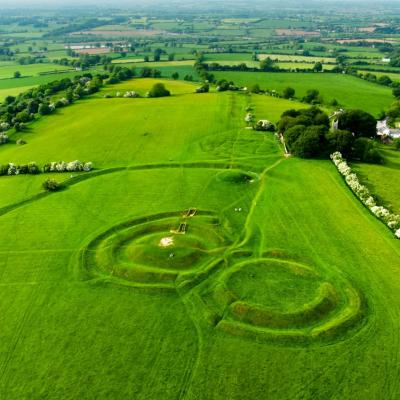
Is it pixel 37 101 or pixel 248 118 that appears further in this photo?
pixel 37 101

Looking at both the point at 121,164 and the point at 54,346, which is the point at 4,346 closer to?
the point at 54,346

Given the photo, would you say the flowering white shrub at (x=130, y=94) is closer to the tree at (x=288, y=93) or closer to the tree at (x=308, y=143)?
the tree at (x=288, y=93)

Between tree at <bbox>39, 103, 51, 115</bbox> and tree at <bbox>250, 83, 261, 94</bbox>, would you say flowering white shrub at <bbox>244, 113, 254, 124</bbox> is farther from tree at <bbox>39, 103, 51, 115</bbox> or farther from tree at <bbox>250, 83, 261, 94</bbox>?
tree at <bbox>39, 103, 51, 115</bbox>

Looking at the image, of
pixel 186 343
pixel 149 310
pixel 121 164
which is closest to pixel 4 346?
pixel 149 310

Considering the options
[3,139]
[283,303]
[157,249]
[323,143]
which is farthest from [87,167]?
[283,303]

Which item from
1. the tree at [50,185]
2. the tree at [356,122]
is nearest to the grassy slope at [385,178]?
the tree at [356,122]

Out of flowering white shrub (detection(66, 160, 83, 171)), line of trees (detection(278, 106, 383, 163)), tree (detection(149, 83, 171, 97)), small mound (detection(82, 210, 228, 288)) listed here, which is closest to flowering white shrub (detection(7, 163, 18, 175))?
flowering white shrub (detection(66, 160, 83, 171))

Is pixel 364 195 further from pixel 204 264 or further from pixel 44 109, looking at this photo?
pixel 44 109
